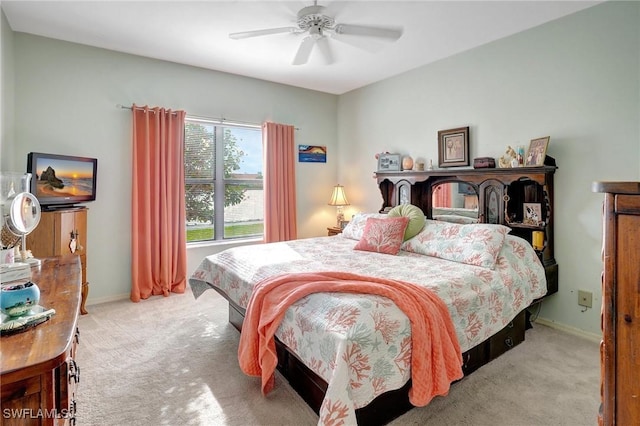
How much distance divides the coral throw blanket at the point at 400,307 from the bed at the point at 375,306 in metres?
0.05

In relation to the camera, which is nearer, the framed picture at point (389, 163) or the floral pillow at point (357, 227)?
the floral pillow at point (357, 227)

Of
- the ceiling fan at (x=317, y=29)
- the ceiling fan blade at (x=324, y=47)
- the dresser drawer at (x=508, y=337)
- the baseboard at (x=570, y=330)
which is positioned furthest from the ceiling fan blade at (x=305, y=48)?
the baseboard at (x=570, y=330)

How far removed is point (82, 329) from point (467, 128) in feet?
13.5

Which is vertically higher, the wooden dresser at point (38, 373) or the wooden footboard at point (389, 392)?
the wooden dresser at point (38, 373)

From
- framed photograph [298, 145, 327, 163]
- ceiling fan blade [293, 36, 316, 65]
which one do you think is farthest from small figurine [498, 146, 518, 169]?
framed photograph [298, 145, 327, 163]

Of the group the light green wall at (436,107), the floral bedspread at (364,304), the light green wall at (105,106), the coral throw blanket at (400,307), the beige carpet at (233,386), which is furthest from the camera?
the light green wall at (105,106)

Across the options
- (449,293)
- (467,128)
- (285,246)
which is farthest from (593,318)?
(285,246)

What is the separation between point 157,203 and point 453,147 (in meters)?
3.33

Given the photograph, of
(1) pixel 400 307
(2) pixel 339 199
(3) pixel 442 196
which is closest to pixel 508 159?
(3) pixel 442 196

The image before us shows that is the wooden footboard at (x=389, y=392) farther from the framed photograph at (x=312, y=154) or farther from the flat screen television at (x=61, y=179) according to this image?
the framed photograph at (x=312, y=154)

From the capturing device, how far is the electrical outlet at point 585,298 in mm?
2766

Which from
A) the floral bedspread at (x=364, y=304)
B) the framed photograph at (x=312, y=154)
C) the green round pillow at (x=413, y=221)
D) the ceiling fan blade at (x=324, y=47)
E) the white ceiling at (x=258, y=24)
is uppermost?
the white ceiling at (x=258, y=24)

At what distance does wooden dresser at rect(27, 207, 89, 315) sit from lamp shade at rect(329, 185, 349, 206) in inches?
120

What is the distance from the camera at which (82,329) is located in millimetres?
2893
